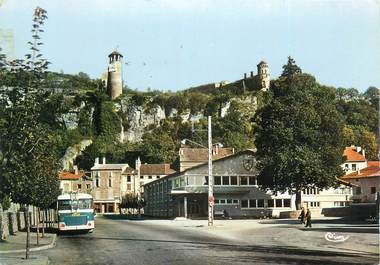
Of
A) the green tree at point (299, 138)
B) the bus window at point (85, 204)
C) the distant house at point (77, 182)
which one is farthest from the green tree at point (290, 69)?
the distant house at point (77, 182)

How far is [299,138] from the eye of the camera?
54.1 meters

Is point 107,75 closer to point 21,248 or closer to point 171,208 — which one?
point 171,208

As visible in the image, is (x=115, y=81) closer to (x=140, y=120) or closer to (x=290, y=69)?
(x=140, y=120)

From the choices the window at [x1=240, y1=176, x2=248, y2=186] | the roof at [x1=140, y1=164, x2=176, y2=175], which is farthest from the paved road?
the roof at [x1=140, y1=164, x2=176, y2=175]

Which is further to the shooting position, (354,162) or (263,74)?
(263,74)

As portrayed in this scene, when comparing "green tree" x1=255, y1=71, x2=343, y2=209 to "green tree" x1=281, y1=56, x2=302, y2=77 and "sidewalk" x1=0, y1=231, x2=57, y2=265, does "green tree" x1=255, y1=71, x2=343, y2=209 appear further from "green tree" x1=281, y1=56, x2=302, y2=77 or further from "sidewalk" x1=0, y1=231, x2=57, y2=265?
"sidewalk" x1=0, y1=231, x2=57, y2=265

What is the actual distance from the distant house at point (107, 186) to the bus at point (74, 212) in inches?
3064

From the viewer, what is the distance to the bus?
3381cm

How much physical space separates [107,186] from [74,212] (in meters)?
81.0

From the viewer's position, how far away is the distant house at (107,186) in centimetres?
11219

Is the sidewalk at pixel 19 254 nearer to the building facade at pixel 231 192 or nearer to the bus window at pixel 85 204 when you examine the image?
the bus window at pixel 85 204

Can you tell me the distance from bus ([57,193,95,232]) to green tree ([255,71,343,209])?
74.6ft

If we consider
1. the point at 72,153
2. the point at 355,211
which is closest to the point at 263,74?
the point at 72,153

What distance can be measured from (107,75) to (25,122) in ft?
506
